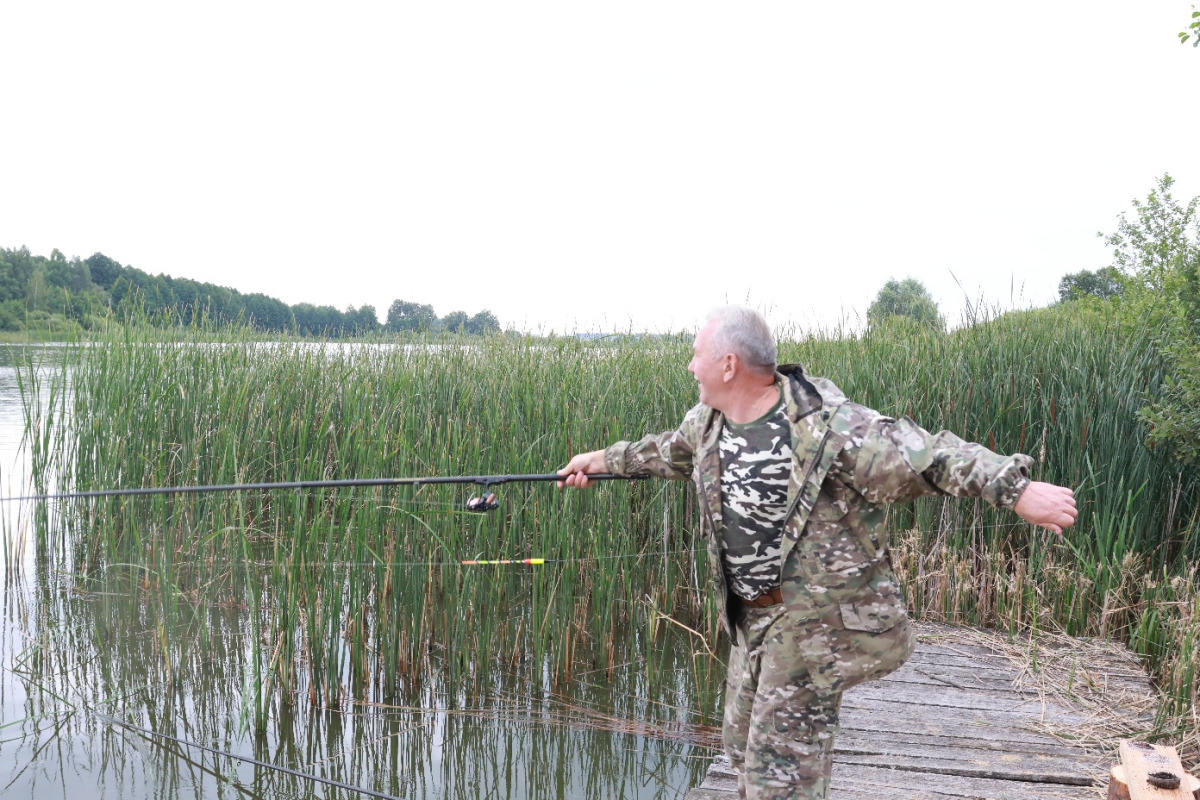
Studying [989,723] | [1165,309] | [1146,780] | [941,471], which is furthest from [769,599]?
[1165,309]

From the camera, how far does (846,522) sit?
2.02 m

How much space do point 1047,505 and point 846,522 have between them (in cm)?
43

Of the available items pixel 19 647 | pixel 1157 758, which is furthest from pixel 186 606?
pixel 1157 758

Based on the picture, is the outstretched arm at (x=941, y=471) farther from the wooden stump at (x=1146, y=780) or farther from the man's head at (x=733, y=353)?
the wooden stump at (x=1146, y=780)

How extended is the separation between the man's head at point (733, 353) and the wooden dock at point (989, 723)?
1.40 meters

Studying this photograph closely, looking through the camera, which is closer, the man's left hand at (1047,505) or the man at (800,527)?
the man's left hand at (1047,505)

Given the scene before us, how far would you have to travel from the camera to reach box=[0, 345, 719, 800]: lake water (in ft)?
12.2

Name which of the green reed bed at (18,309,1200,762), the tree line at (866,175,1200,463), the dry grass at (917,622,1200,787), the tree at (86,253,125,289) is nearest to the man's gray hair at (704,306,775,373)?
the dry grass at (917,622,1200,787)

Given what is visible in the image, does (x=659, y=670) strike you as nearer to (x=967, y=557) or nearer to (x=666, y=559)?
(x=666, y=559)

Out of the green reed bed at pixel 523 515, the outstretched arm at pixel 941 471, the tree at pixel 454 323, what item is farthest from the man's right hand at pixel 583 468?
the tree at pixel 454 323

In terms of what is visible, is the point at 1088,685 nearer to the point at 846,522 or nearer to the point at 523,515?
the point at 846,522

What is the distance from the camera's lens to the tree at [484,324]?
9.64m

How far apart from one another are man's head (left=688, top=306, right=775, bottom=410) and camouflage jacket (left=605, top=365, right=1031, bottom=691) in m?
0.09

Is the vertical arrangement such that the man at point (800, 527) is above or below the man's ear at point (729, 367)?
below
